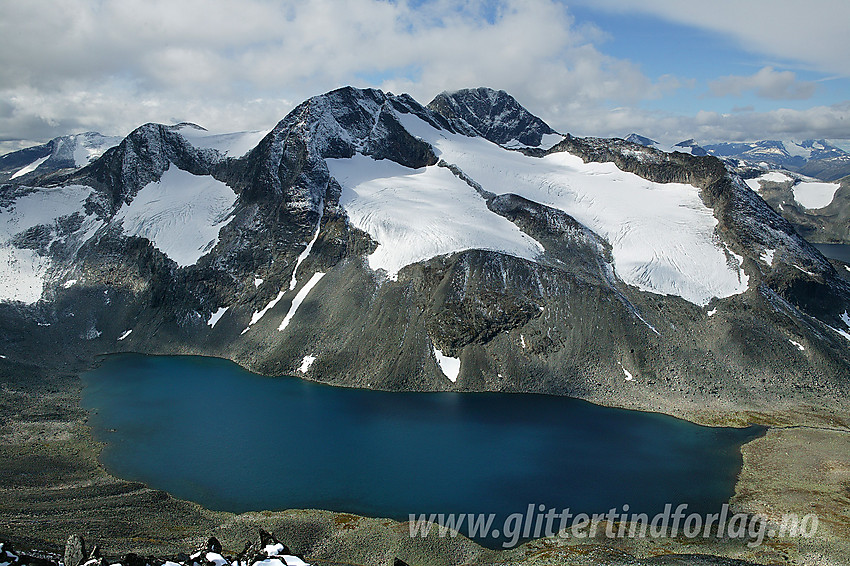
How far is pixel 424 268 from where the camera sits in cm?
8000

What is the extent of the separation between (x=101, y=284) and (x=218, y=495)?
2492 inches

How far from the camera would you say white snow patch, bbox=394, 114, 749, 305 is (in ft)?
257

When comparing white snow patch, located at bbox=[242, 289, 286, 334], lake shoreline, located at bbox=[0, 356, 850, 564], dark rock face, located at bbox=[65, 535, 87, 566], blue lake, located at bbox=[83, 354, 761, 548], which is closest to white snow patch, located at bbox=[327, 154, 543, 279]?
white snow patch, located at bbox=[242, 289, 286, 334]

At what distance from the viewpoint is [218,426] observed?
2228 inches

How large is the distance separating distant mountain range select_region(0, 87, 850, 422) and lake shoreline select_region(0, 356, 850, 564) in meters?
19.6

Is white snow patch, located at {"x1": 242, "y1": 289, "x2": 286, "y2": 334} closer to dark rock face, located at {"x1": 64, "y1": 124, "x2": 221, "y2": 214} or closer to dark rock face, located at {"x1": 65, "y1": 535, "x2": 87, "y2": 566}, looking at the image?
dark rock face, located at {"x1": 64, "y1": 124, "x2": 221, "y2": 214}

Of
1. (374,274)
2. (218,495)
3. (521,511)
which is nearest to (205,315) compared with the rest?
(374,274)

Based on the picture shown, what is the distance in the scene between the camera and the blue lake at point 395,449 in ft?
143

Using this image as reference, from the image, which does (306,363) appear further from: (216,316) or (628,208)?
(628,208)

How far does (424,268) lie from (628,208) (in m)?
41.2

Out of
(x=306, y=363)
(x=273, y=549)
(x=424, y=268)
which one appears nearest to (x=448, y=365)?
(x=424, y=268)

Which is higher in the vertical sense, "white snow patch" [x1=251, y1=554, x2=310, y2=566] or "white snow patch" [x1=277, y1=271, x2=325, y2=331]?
"white snow patch" [x1=277, y1=271, x2=325, y2=331]

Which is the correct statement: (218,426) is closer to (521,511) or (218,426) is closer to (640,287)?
(521,511)

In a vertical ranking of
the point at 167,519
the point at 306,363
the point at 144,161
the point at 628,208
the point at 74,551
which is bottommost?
the point at 167,519
